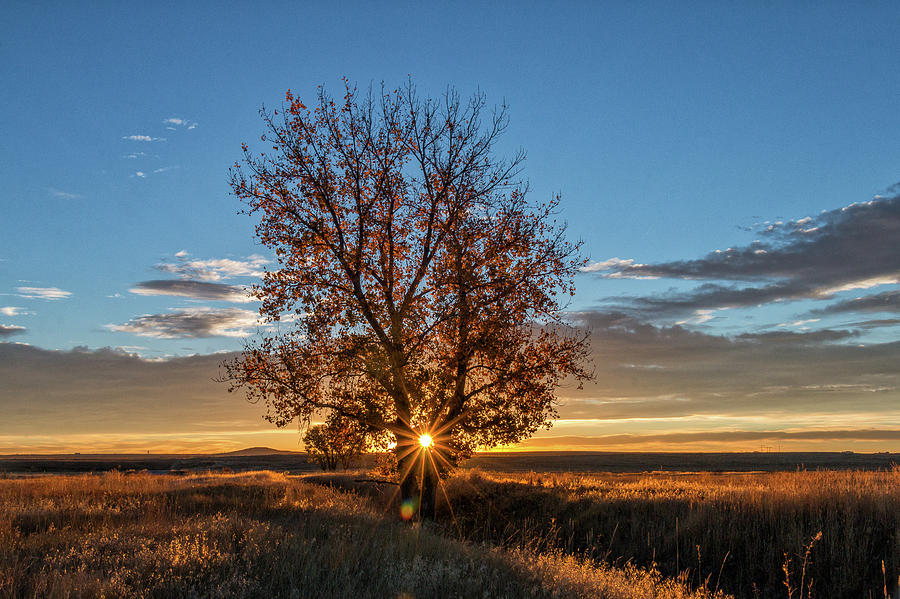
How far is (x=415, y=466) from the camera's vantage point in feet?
72.8

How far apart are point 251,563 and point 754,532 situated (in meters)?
13.4

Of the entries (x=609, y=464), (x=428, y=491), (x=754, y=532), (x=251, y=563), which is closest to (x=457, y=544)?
(x=251, y=563)

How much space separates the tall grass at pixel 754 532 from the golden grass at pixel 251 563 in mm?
3666

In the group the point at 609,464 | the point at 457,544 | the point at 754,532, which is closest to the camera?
the point at 457,544

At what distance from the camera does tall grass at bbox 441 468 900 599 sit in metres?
13.9

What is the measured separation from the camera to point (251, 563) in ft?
29.8

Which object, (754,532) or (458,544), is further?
(754,532)

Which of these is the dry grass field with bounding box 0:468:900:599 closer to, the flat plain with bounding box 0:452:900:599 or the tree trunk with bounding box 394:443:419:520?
the flat plain with bounding box 0:452:900:599

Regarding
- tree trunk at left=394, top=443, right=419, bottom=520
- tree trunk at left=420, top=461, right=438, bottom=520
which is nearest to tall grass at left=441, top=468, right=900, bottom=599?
tree trunk at left=420, top=461, right=438, bottom=520

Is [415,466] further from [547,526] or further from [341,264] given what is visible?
[341,264]

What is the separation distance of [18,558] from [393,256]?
14670mm

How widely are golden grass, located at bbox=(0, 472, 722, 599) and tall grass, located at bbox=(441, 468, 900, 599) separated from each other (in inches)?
144

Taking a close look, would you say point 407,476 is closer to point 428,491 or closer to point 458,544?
point 428,491

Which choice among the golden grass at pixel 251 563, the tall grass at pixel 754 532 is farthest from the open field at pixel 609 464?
Result: the golden grass at pixel 251 563
